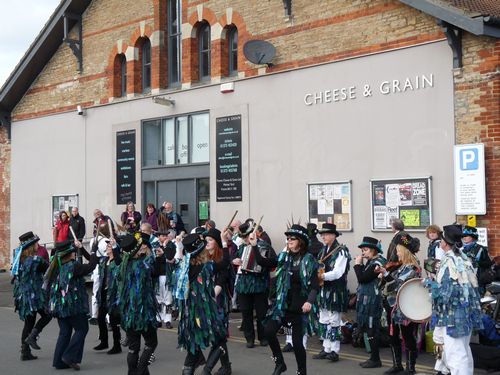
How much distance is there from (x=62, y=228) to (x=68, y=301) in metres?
10.9

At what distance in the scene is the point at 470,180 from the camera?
12891 millimetres

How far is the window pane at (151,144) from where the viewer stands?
1977 centimetres

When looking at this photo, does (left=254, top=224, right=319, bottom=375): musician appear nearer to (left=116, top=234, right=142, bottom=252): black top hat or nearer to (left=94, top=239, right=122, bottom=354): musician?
(left=116, top=234, right=142, bottom=252): black top hat

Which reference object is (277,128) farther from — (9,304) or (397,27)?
(9,304)

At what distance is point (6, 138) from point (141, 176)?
7.06 metres

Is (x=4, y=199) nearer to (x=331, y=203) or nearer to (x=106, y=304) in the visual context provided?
(x=331, y=203)

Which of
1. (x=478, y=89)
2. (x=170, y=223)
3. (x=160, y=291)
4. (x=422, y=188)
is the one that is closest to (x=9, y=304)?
(x=170, y=223)

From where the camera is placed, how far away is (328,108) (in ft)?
50.8

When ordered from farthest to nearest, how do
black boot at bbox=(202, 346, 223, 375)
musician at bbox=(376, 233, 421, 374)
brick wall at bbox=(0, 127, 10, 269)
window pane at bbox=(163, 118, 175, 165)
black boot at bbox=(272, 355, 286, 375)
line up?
brick wall at bbox=(0, 127, 10, 269), window pane at bbox=(163, 118, 175, 165), musician at bbox=(376, 233, 421, 374), black boot at bbox=(272, 355, 286, 375), black boot at bbox=(202, 346, 223, 375)

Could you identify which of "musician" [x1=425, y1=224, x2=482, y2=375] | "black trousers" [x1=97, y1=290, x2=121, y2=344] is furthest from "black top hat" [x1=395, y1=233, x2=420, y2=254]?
"black trousers" [x1=97, y1=290, x2=121, y2=344]

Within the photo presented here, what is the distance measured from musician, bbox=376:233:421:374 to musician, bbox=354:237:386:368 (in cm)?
18

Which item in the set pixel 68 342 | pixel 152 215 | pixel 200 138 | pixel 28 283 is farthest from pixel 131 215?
pixel 68 342

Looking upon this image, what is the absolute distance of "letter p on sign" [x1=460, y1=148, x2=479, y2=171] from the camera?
42.2 ft

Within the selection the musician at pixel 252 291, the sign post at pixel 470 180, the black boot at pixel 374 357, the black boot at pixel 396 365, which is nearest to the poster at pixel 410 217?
the sign post at pixel 470 180
